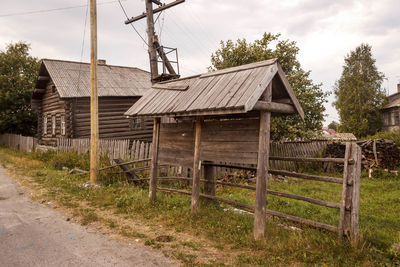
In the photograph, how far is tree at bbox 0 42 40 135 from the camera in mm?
28031

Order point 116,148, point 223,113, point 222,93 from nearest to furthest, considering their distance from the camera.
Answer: point 223,113
point 222,93
point 116,148

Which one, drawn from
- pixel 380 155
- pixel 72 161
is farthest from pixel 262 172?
pixel 72 161

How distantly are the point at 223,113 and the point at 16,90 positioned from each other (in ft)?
103

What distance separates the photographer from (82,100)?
18094mm

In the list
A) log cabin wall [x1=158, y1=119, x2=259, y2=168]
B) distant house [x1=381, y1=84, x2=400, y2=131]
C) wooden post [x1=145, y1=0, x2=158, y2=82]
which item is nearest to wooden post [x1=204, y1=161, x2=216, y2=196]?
log cabin wall [x1=158, y1=119, x2=259, y2=168]

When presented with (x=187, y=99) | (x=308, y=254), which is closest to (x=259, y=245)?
(x=308, y=254)

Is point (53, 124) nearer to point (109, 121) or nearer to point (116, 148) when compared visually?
point (109, 121)

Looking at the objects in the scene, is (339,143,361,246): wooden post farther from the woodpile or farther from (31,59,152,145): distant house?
(31,59,152,145): distant house

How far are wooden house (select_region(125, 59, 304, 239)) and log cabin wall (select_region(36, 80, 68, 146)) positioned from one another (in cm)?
1351

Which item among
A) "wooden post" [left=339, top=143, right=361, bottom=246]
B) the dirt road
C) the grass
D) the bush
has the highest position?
"wooden post" [left=339, top=143, right=361, bottom=246]

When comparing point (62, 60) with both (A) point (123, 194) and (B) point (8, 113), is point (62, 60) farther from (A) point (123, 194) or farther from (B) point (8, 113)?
(A) point (123, 194)

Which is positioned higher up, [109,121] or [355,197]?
[109,121]

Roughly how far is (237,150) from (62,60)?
20025 mm

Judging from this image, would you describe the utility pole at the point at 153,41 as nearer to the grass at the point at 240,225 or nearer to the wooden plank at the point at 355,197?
the grass at the point at 240,225
